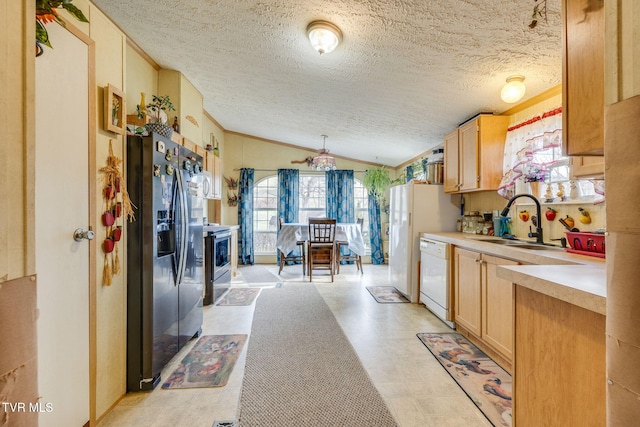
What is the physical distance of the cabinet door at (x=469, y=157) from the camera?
2.79 m

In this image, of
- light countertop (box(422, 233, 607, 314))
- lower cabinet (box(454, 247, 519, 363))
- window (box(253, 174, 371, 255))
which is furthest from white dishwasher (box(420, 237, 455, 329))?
window (box(253, 174, 371, 255))

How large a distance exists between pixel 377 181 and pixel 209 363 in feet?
15.1

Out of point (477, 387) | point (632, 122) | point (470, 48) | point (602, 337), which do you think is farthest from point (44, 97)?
point (477, 387)

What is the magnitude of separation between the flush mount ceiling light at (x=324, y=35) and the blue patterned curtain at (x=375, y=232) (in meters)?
4.26

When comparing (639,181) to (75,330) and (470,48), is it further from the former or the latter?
(75,330)

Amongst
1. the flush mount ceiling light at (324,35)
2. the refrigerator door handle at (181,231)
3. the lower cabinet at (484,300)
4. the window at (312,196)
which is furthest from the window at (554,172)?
the window at (312,196)

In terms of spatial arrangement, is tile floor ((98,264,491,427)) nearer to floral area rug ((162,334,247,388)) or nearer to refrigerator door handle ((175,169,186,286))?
floral area rug ((162,334,247,388))

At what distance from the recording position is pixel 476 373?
1979 mm

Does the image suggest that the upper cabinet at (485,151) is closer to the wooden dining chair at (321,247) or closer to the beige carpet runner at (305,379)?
the beige carpet runner at (305,379)

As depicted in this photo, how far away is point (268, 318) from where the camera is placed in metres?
2.96

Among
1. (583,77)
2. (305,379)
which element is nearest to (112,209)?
(305,379)

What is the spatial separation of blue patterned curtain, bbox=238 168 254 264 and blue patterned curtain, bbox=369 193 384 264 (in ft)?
8.63

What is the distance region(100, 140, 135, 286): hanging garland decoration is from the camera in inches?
60.3

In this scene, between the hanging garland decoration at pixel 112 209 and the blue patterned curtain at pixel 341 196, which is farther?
the blue patterned curtain at pixel 341 196
